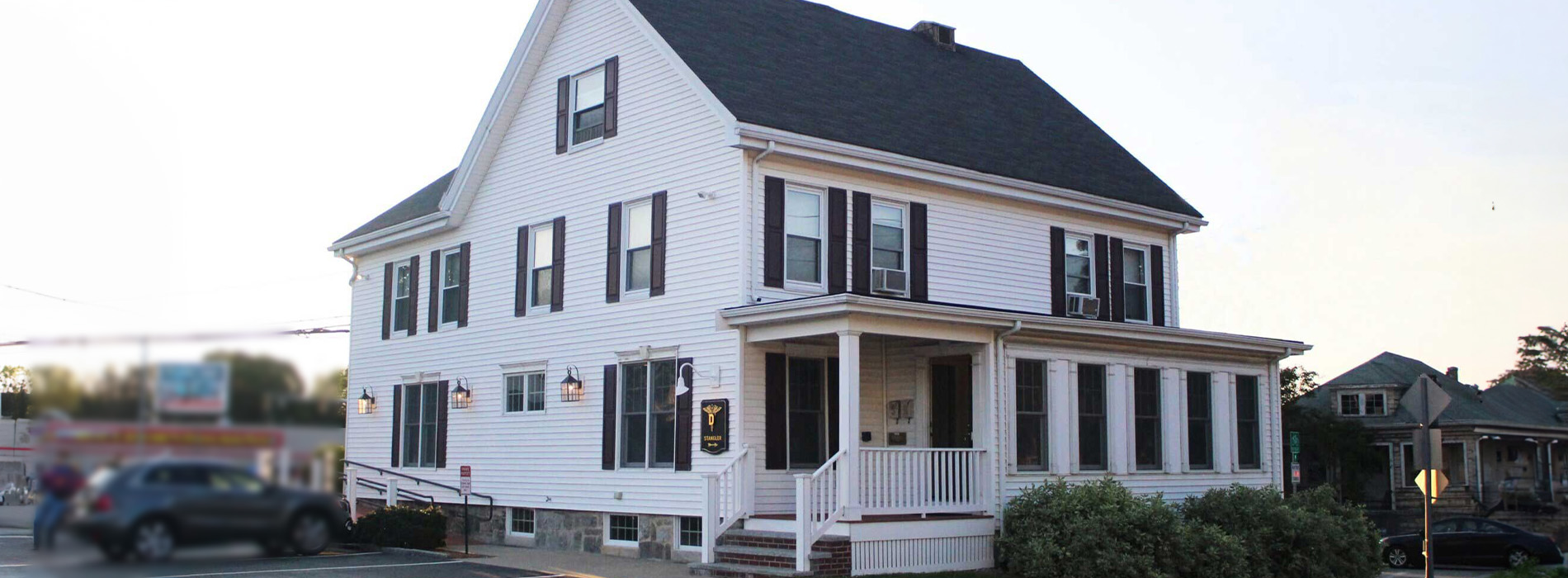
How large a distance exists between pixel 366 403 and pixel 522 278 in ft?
18.6

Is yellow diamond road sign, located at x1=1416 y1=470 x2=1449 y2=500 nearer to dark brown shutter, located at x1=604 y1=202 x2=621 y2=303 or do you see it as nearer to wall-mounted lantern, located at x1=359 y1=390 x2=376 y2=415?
dark brown shutter, located at x1=604 y1=202 x2=621 y2=303

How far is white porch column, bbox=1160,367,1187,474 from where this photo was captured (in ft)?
71.4

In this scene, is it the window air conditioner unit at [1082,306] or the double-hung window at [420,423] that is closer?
the window air conditioner unit at [1082,306]

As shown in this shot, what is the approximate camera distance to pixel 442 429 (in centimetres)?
2481

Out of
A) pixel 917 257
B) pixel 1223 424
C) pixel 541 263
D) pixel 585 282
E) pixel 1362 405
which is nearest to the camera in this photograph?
pixel 917 257

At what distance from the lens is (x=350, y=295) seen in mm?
28703

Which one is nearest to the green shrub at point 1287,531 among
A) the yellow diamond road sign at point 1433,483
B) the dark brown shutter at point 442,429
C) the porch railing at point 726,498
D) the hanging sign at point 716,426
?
the yellow diamond road sign at point 1433,483

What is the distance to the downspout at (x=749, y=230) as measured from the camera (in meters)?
18.8

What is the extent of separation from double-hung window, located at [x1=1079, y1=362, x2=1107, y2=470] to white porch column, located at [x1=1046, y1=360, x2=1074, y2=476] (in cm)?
40

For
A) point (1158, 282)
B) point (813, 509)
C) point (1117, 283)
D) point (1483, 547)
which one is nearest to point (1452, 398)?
point (1483, 547)

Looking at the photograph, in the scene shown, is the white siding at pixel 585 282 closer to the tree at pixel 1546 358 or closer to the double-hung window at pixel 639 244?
the double-hung window at pixel 639 244

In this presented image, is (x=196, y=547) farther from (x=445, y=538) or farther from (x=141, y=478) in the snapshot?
(x=445, y=538)

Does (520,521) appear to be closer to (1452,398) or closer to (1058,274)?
(1058,274)

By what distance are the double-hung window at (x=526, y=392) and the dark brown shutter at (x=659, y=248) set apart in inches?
135
